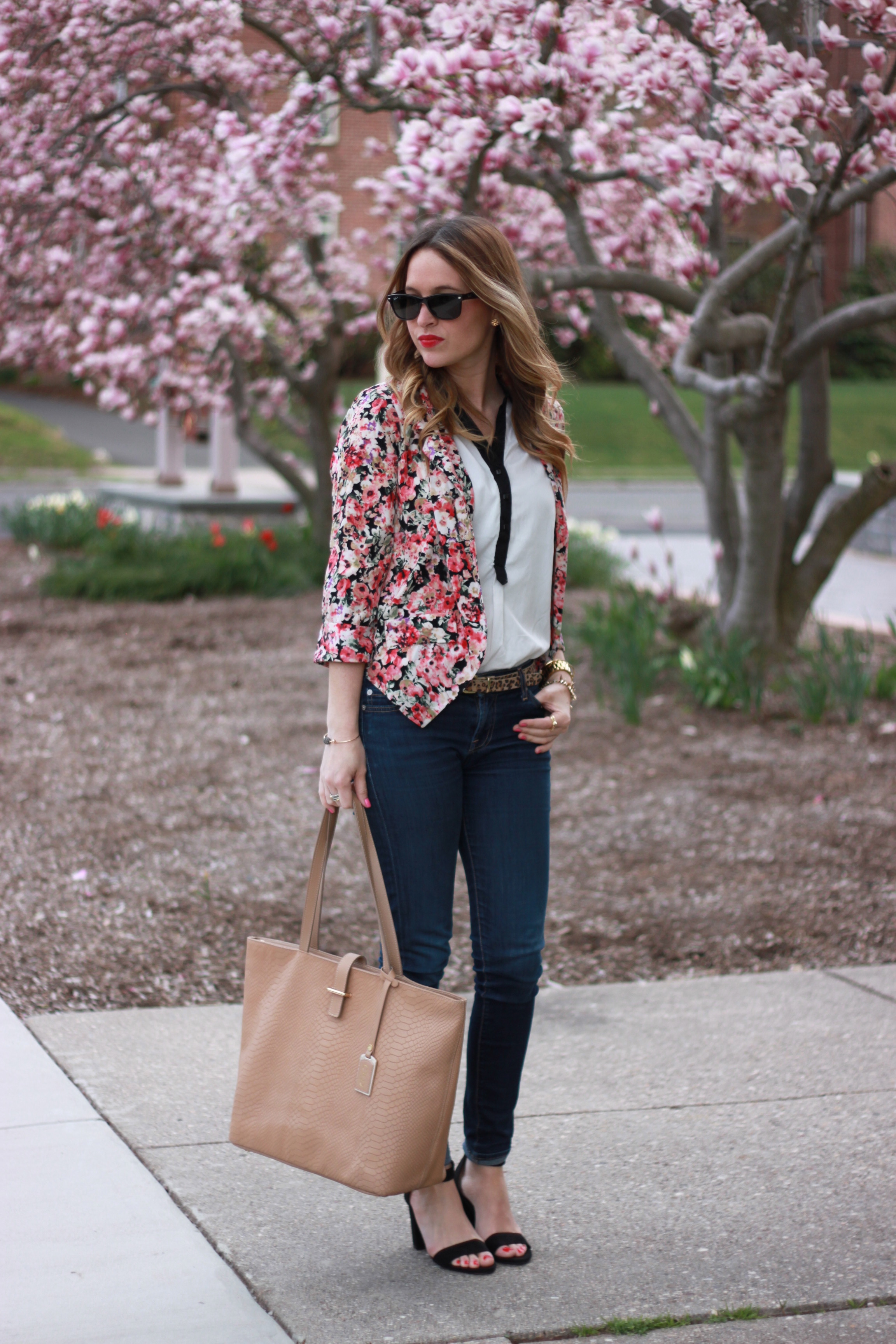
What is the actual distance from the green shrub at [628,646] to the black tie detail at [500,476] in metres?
4.34

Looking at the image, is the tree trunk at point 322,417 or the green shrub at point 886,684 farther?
the tree trunk at point 322,417

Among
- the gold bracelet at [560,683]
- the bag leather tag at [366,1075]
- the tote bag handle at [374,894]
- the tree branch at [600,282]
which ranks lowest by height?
the bag leather tag at [366,1075]

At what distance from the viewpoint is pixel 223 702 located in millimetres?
7734

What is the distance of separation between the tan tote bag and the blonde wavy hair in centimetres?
74

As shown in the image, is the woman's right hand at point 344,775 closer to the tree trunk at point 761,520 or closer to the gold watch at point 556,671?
the gold watch at point 556,671

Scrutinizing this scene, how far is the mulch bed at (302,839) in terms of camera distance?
4.54 m

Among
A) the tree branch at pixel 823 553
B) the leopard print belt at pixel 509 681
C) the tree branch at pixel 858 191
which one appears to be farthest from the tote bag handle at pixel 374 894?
the tree branch at pixel 823 553

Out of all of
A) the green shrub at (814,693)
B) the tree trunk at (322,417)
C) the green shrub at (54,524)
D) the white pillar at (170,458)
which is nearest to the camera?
the green shrub at (814,693)

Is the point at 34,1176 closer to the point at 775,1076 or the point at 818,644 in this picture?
the point at 775,1076

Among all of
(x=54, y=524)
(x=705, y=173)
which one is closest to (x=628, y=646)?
(x=705, y=173)

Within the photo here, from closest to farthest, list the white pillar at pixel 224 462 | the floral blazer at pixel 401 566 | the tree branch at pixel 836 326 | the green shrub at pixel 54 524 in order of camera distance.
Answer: the floral blazer at pixel 401 566 → the tree branch at pixel 836 326 → the green shrub at pixel 54 524 → the white pillar at pixel 224 462

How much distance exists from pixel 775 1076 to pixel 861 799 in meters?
2.52

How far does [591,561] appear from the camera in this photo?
11.3 metres

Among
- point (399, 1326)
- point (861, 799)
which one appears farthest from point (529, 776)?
point (861, 799)
